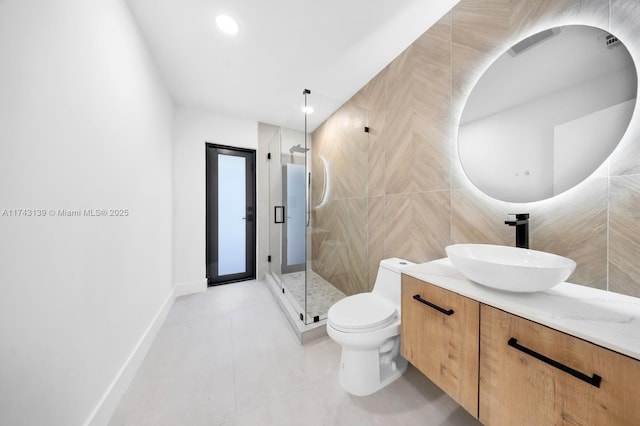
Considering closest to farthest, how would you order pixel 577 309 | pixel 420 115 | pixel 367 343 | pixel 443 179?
pixel 577 309 → pixel 367 343 → pixel 443 179 → pixel 420 115

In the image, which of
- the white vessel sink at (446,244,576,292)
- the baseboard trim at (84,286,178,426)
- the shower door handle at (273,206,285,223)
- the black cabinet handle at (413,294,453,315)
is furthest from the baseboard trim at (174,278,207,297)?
the white vessel sink at (446,244,576,292)

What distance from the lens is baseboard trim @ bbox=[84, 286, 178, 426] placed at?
1021mm

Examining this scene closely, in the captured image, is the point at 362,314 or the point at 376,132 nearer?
the point at 362,314

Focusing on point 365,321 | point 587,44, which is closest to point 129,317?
point 365,321

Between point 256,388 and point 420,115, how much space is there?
232cm

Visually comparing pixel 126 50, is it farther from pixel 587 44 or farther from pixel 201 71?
pixel 587 44

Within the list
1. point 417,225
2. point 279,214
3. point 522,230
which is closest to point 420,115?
point 417,225

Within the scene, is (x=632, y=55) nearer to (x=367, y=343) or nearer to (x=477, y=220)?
(x=477, y=220)

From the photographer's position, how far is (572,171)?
0.97 meters

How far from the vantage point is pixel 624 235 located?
851 mm

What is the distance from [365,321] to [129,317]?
162 centimetres

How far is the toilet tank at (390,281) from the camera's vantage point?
4.83ft

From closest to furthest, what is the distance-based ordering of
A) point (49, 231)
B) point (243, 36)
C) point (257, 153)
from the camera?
point (49, 231) → point (243, 36) → point (257, 153)

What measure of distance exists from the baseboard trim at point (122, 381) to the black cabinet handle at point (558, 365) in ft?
6.17
